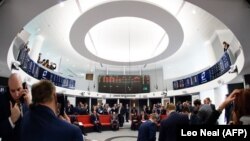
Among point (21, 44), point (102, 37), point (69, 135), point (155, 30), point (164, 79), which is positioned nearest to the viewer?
point (69, 135)

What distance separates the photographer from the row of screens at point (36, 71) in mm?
9898

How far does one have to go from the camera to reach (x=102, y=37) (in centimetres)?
1414

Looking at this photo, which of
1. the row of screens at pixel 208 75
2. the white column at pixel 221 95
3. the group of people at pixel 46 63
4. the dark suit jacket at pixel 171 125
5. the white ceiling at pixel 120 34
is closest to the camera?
the dark suit jacket at pixel 171 125

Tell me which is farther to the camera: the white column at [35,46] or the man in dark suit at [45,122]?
the white column at [35,46]

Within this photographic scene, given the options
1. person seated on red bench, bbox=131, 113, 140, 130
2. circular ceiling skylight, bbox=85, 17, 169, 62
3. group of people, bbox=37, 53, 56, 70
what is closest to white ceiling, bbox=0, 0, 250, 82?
circular ceiling skylight, bbox=85, 17, 169, 62

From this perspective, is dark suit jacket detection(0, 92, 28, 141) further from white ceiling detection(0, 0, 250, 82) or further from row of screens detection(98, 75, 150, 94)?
row of screens detection(98, 75, 150, 94)

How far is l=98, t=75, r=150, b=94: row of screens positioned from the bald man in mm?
17517

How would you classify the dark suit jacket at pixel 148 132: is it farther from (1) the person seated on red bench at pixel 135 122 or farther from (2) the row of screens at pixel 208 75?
(1) the person seated on red bench at pixel 135 122

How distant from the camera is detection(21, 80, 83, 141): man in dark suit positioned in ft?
4.18

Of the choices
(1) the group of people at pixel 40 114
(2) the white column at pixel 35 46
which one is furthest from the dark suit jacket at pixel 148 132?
(2) the white column at pixel 35 46

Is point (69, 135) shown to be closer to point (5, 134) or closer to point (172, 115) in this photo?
point (5, 134)

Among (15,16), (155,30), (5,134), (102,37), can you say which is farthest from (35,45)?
(5,134)

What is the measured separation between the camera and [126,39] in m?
14.6

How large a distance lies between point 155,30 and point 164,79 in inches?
339
